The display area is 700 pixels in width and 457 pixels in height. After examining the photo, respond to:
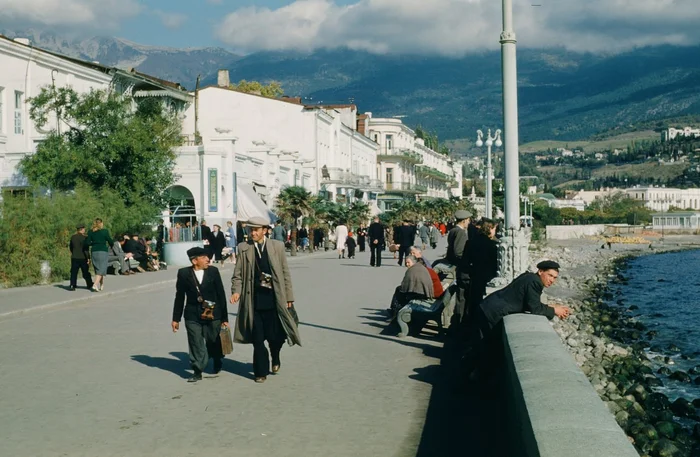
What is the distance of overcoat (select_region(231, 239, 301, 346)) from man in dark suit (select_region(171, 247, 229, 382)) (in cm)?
28

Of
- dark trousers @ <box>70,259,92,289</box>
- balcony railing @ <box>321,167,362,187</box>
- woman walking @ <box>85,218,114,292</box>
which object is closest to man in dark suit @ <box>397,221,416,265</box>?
woman walking @ <box>85,218,114,292</box>

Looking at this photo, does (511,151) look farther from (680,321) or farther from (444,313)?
(680,321)

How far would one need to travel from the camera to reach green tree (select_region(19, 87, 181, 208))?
32.2m

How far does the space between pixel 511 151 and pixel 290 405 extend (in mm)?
8194

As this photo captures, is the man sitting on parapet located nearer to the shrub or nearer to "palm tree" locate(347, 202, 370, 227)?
the shrub

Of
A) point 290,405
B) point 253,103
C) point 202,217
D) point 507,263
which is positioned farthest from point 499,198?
point 290,405

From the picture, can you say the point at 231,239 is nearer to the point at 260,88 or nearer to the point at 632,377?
the point at 632,377

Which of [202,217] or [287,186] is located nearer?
[202,217]

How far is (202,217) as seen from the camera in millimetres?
38625

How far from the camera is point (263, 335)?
9.67 meters

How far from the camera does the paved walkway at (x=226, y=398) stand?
7254mm

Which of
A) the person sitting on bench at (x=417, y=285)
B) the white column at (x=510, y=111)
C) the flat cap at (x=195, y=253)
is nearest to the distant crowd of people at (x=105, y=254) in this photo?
the person sitting on bench at (x=417, y=285)

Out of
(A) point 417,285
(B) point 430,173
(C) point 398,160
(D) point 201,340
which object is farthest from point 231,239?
(B) point 430,173

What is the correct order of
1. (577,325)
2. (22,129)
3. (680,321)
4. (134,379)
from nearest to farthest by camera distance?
1. (134,379)
2. (577,325)
3. (680,321)
4. (22,129)
